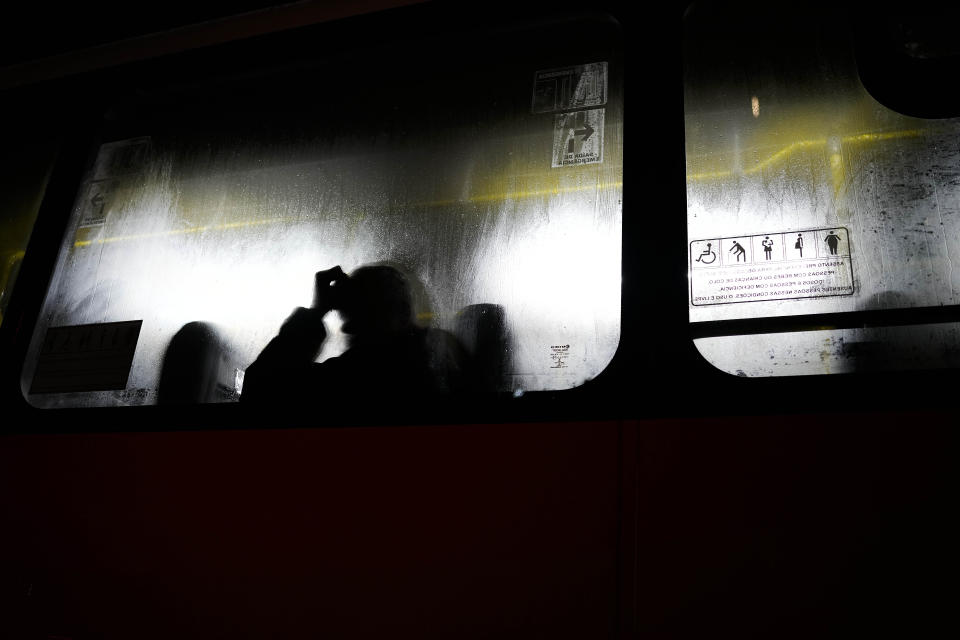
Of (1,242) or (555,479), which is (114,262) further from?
(555,479)

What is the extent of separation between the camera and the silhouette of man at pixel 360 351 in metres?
1.39

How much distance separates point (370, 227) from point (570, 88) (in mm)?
494

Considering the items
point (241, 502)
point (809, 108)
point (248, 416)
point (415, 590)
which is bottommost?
point (415, 590)

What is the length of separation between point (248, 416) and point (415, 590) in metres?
0.47

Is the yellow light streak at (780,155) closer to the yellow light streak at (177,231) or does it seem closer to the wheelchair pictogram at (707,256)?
the wheelchair pictogram at (707,256)

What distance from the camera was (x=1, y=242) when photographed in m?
1.89

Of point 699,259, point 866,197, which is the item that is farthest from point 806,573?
point 866,197

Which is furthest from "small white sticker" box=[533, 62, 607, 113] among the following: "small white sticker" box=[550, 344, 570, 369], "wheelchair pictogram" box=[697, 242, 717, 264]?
"small white sticker" box=[550, 344, 570, 369]

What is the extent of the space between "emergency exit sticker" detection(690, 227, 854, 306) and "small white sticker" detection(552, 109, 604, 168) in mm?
283

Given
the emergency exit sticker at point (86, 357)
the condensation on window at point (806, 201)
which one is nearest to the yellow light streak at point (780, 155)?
the condensation on window at point (806, 201)

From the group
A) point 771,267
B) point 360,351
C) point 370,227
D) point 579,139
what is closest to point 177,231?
point 370,227

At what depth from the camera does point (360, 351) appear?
1.45 m

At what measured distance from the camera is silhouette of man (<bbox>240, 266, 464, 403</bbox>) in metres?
1.39

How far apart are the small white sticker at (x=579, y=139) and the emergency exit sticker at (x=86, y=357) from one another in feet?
3.21
